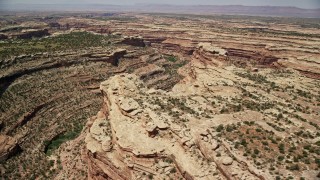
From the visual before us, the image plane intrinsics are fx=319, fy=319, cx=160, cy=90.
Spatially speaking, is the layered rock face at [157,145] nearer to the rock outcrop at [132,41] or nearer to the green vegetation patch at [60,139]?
the green vegetation patch at [60,139]

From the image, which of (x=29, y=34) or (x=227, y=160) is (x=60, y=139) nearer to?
(x=227, y=160)

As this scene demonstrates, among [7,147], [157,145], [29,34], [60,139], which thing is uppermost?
[157,145]

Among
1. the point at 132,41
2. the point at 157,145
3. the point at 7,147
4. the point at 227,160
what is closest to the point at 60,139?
the point at 7,147

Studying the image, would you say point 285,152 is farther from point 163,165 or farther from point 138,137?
point 138,137

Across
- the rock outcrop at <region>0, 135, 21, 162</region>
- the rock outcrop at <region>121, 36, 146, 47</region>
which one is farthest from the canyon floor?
the rock outcrop at <region>121, 36, 146, 47</region>

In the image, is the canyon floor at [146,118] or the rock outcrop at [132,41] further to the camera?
the rock outcrop at [132,41]

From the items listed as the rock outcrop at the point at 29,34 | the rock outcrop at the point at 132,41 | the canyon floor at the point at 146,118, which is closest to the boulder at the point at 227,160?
the canyon floor at the point at 146,118

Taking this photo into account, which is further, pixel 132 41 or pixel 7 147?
pixel 132 41

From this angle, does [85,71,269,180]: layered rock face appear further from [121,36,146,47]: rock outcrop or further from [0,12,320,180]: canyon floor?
[121,36,146,47]: rock outcrop

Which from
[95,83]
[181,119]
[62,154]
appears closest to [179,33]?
[95,83]
